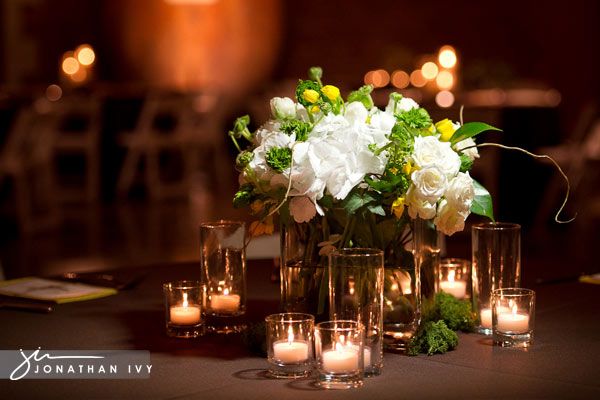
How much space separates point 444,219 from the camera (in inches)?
68.3

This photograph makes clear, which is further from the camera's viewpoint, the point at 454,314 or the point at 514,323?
the point at 454,314

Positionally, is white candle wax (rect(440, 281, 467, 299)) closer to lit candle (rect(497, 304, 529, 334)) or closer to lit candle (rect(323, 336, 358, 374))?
→ lit candle (rect(497, 304, 529, 334))

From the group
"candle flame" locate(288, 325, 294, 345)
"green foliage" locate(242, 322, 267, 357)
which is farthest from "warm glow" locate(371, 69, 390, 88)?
"candle flame" locate(288, 325, 294, 345)

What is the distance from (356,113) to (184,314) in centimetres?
45

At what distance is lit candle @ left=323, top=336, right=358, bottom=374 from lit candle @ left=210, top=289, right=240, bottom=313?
1.53 feet

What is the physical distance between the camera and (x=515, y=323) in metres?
1.79

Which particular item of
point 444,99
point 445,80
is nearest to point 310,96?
point 444,99

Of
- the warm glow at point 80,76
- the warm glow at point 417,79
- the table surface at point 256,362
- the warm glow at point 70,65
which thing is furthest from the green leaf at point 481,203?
the warm glow at point 80,76

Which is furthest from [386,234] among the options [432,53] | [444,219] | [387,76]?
[432,53]

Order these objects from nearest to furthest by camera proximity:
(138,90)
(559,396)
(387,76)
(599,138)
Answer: (559,396) < (599,138) < (138,90) < (387,76)

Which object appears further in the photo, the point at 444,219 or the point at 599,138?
the point at 599,138

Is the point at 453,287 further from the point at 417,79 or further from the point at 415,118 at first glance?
the point at 417,79

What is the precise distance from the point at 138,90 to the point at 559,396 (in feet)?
28.7

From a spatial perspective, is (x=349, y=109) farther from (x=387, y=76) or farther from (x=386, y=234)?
(x=387, y=76)
